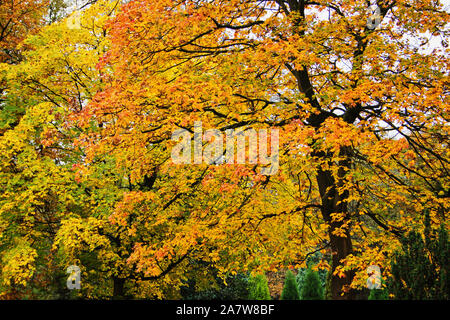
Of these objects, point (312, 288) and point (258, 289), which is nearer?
point (258, 289)

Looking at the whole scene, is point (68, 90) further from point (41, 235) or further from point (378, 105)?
point (378, 105)

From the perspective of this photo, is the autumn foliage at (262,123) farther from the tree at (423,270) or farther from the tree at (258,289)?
the tree at (258,289)

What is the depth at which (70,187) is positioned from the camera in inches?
421

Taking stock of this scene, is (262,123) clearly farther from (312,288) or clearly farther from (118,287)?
(312,288)

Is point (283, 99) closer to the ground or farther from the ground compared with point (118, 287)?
farther from the ground

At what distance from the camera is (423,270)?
5629 mm

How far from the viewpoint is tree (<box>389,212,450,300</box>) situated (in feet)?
18.0
